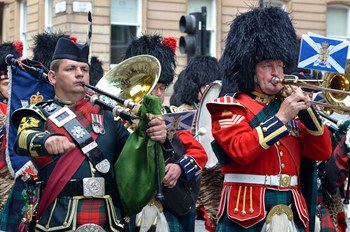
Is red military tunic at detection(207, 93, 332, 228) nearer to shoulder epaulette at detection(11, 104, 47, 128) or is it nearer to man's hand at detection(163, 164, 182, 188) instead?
man's hand at detection(163, 164, 182, 188)

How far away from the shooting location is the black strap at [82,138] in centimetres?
625

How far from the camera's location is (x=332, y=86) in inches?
308

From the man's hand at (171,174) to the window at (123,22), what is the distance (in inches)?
790

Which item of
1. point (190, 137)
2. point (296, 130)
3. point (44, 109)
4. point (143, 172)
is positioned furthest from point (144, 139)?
point (190, 137)

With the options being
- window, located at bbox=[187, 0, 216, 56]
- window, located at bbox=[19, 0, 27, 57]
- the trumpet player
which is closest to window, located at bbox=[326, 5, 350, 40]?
window, located at bbox=[187, 0, 216, 56]

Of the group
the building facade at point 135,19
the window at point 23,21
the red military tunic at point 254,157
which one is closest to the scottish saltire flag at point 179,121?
the red military tunic at point 254,157

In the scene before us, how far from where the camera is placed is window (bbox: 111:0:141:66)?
2755 centimetres

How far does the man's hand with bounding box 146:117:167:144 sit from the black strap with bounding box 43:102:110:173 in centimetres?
43

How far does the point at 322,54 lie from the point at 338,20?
24.1m

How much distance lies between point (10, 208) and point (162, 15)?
66.9 ft

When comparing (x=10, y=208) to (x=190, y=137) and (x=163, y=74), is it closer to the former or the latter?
(x=190, y=137)

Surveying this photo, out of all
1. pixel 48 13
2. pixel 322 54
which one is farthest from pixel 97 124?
pixel 48 13

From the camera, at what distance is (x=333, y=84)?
7836mm

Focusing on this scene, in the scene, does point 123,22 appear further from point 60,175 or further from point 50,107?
point 60,175
